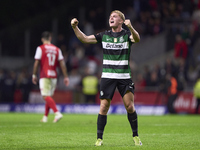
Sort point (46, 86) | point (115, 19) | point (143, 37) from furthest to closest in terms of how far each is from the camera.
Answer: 1. point (143, 37)
2. point (46, 86)
3. point (115, 19)

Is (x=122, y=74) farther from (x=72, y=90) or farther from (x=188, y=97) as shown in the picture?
(x=72, y=90)

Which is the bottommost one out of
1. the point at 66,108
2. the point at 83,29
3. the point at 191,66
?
the point at 66,108

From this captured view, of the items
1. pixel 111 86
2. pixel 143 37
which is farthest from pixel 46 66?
pixel 143 37

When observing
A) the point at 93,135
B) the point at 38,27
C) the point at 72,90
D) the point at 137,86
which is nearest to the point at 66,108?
the point at 72,90

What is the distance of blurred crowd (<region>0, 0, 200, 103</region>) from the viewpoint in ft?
72.0

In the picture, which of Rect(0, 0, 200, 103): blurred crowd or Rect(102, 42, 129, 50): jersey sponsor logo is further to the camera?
Rect(0, 0, 200, 103): blurred crowd

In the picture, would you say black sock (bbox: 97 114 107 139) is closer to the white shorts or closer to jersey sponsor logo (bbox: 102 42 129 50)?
jersey sponsor logo (bbox: 102 42 129 50)

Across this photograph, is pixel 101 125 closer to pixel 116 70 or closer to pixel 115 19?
pixel 116 70

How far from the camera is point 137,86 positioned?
72.8ft

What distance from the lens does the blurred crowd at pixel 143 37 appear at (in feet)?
72.0

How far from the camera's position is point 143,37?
2636 centimetres

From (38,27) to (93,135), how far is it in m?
16.1

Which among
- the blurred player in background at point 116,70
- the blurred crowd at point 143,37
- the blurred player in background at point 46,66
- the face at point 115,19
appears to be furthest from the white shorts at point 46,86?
the blurred crowd at point 143,37

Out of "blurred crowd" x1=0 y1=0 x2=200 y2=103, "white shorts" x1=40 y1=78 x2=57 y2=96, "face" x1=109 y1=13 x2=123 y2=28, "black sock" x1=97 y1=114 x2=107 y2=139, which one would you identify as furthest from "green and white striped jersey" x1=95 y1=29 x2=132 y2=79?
"blurred crowd" x1=0 y1=0 x2=200 y2=103
